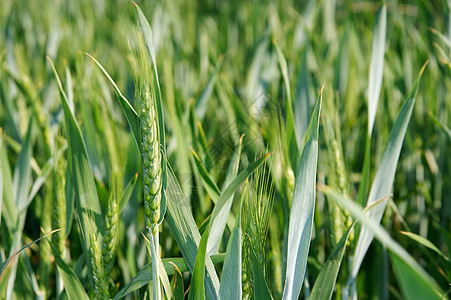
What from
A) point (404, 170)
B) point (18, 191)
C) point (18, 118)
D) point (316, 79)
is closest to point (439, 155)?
point (404, 170)

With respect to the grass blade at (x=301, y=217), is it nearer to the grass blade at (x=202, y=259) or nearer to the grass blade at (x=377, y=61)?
the grass blade at (x=202, y=259)

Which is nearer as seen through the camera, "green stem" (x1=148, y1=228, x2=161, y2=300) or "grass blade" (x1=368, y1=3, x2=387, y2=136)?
"green stem" (x1=148, y1=228, x2=161, y2=300)

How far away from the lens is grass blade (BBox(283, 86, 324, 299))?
37cm

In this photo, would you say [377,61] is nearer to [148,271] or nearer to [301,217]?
[301,217]

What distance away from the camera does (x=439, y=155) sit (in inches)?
27.8

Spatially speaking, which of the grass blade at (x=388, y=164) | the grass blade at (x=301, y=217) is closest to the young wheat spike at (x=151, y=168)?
the grass blade at (x=301, y=217)

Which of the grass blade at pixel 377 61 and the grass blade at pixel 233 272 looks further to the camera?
the grass blade at pixel 377 61

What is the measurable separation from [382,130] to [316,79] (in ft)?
0.66

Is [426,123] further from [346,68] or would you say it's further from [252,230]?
[252,230]

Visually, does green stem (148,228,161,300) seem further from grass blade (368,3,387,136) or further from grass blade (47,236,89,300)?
grass blade (368,3,387,136)

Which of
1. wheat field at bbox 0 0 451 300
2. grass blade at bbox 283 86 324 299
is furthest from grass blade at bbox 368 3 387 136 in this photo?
grass blade at bbox 283 86 324 299

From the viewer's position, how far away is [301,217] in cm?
37

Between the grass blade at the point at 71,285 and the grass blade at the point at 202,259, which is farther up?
the grass blade at the point at 202,259

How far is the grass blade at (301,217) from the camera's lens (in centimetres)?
37
